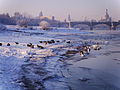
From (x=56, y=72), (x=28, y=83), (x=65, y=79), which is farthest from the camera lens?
(x=56, y=72)

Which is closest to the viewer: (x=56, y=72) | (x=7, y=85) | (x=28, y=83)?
(x=7, y=85)

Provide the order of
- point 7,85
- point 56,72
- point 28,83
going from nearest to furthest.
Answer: point 7,85
point 28,83
point 56,72

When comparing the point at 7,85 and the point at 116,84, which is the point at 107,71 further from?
the point at 7,85

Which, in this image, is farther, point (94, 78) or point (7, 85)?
point (94, 78)

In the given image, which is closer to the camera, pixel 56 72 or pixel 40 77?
pixel 40 77

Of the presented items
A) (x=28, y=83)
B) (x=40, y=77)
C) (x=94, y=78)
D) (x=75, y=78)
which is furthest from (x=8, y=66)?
(x=94, y=78)

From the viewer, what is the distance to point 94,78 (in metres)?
10.5

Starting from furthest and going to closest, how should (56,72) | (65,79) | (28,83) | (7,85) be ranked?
(56,72) < (65,79) < (28,83) < (7,85)

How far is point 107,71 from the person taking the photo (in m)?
12.2

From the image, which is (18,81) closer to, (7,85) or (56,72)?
(7,85)

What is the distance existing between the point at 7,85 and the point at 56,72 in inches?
149

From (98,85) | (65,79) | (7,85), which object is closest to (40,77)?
(65,79)

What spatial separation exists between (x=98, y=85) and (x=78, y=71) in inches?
117

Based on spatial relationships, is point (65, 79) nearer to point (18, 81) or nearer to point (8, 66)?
point (18, 81)
